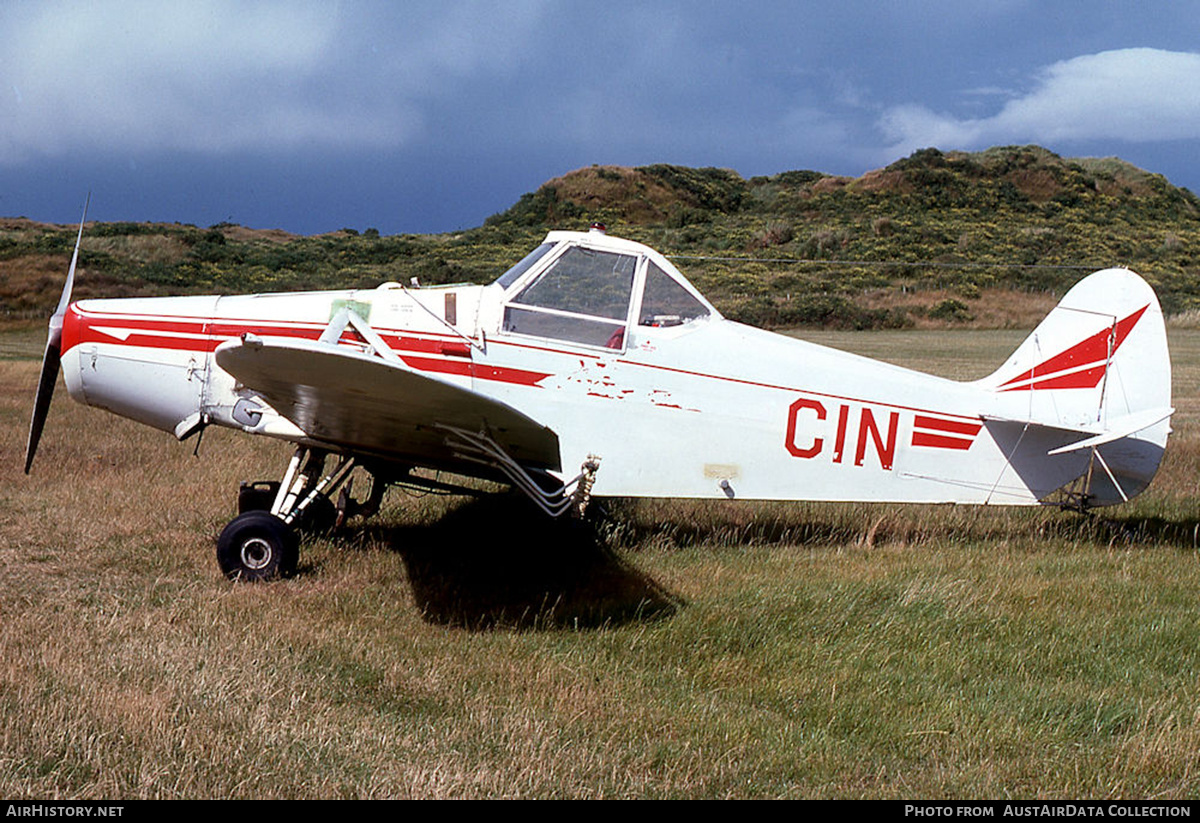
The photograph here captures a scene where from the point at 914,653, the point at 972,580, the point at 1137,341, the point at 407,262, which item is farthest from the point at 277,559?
the point at 407,262

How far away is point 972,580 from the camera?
6.11m

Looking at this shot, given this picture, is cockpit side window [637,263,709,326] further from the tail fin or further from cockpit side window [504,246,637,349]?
the tail fin

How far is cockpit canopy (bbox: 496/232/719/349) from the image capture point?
5.88 metres

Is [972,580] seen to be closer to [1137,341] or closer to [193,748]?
[1137,341]

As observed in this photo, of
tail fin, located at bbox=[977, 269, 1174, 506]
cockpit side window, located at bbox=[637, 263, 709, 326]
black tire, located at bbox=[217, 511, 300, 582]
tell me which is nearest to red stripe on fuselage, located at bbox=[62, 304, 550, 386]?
cockpit side window, located at bbox=[637, 263, 709, 326]

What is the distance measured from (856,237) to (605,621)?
45.8m

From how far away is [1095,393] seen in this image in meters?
6.86

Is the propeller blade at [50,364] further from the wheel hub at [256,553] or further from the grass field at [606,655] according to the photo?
the wheel hub at [256,553]

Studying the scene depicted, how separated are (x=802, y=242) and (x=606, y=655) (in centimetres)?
4531

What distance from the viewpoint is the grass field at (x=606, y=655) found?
3461mm

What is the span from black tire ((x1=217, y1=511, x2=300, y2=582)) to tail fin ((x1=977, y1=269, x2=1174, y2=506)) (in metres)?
4.94

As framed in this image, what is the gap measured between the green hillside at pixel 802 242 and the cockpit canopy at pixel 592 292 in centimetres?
1776

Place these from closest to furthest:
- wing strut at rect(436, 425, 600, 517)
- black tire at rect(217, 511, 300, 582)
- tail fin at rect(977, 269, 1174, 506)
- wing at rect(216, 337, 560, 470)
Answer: wing at rect(216, 337, 560, 470), wing strut at rect(436, 425, 600, 517), black tire at rect(217, 511, 300, 582), tail fin at rect(977, 269, 1174, 506)

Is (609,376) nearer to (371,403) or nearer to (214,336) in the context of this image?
(371,403)
